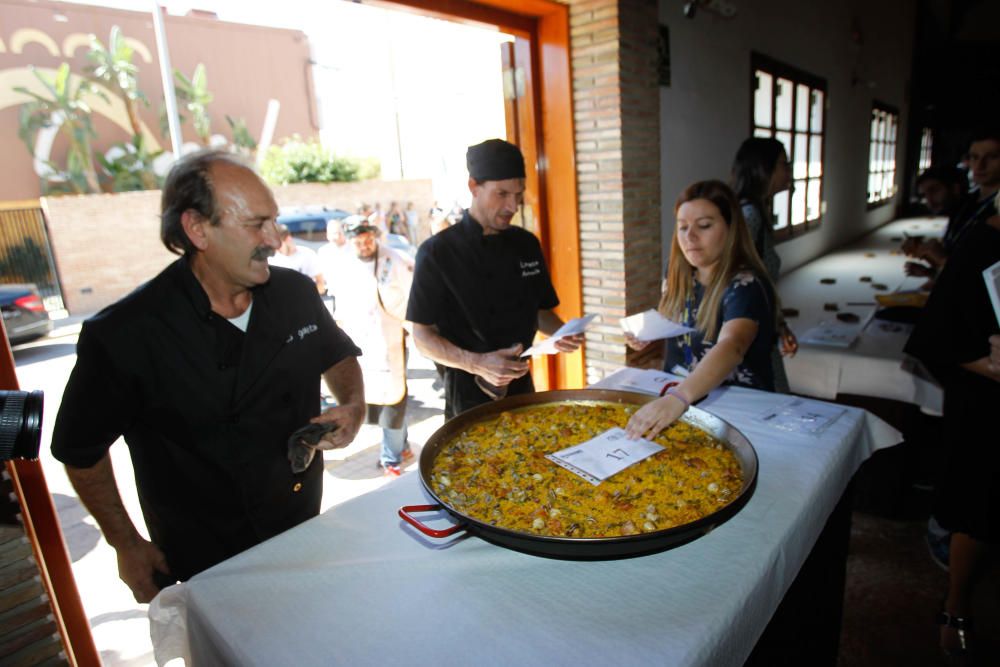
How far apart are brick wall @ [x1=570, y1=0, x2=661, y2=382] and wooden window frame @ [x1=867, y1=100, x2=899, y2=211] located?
9.53 metres

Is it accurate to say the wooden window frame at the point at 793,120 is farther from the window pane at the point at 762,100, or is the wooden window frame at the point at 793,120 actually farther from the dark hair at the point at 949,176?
the dark hair at the point at 949,176

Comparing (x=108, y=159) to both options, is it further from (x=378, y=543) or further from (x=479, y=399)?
(x=378, y=543)

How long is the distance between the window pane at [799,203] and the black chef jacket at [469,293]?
21.7ft

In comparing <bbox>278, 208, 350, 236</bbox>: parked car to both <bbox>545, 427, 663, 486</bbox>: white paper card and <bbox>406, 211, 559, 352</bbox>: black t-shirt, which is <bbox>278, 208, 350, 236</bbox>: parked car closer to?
<bbox>406, 211, 559, 352</bbox>: black t-shirt

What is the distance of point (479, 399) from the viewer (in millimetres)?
2457

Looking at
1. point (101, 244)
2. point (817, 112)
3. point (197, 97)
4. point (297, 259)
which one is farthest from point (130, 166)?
point (817, 112)

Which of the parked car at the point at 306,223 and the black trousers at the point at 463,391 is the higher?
the parked car at the point at 306,223

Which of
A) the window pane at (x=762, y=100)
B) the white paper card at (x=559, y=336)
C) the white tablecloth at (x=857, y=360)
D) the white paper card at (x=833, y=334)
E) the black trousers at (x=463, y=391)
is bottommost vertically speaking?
the white tablecloth at (x=857, y=360)

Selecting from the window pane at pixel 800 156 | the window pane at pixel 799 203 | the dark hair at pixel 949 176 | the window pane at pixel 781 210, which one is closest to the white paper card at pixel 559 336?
the dark hair at pixel 949 176

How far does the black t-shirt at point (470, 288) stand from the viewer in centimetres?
237

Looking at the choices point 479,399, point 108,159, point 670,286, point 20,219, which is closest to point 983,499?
point 670,286

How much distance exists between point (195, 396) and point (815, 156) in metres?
9.59

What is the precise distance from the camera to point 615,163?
402 cm

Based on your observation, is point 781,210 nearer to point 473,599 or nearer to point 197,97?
point 473,599
